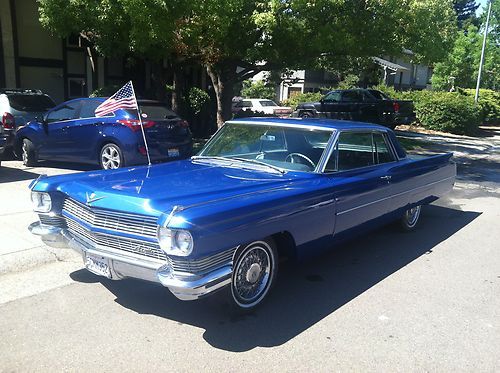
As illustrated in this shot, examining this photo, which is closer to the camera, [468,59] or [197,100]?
[197,100]

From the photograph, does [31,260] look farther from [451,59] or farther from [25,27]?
[451,59]

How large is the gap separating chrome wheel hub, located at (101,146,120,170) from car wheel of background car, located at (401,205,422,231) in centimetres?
522

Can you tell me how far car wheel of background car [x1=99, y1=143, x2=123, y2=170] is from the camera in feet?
29.3

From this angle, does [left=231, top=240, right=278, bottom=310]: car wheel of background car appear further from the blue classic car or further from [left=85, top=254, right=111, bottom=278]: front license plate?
[left=85, top=254, right=111, bottom=278]: front license plate

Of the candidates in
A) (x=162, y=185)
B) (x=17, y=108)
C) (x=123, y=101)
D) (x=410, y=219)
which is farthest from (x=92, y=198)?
(x=17, y=108)

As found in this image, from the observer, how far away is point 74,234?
13.6ft

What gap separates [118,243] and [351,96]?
58.9 feet

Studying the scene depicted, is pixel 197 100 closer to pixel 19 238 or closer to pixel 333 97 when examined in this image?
pixel 333 97

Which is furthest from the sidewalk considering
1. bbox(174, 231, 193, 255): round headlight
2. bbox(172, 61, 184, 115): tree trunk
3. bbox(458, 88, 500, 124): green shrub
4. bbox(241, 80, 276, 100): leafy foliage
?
bbox(241, 80, 276, 100): leafy foliage

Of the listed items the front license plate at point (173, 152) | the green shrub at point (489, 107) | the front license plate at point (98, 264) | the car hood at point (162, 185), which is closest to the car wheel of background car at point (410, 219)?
the car hood at point (162, 185)

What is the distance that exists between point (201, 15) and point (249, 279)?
25.9 feet

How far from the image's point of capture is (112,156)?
29.7ft

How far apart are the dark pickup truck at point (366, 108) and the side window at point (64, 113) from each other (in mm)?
12540

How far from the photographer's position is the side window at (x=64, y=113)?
9.73 meters
